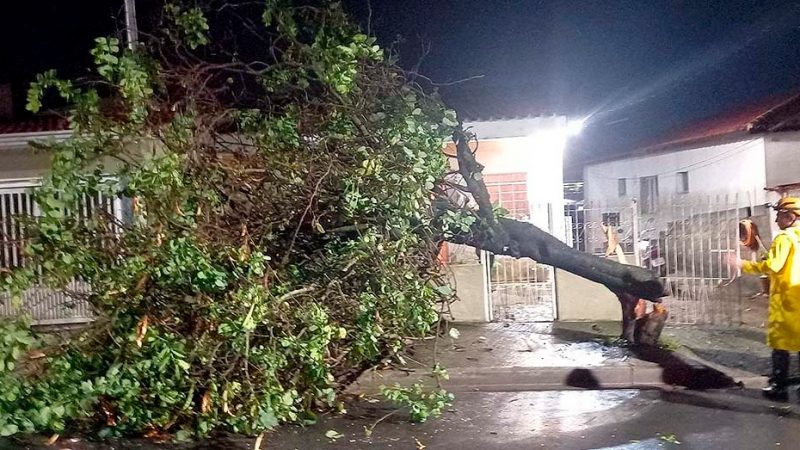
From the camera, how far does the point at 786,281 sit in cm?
634

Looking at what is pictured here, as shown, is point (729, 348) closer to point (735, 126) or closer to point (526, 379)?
point (526, 379)

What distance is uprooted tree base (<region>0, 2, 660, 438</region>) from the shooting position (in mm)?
5203

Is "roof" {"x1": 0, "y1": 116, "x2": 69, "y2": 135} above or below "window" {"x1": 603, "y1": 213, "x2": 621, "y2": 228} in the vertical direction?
above

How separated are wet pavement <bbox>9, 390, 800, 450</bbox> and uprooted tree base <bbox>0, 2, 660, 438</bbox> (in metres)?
0.24

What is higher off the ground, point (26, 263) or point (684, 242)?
point (26, 263)

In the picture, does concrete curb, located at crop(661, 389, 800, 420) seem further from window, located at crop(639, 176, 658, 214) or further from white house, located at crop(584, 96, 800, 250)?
window, located at crop(639, 176, 658, 214)

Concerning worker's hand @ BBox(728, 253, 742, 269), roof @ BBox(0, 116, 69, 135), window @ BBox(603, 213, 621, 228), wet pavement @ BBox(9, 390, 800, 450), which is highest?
roof @ BBox(0, 116, 69, 135)

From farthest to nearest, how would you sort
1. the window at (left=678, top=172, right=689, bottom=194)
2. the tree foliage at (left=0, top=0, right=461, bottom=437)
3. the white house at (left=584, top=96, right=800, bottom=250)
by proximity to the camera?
the window at (left=678, top=172, right=689, bottom=194)
the white house at (left=584, top=96, right=800, bottom=250)
the tree foliage at (left=0, top=0, right=461, bottom=437)

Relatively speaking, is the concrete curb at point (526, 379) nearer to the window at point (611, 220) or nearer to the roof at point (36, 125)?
the window at point (611, 220)

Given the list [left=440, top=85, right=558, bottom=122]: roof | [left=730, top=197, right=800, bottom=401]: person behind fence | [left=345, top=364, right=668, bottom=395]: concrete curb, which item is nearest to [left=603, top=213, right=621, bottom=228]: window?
[left=440, top=85, right=558, bottom=122]: roof

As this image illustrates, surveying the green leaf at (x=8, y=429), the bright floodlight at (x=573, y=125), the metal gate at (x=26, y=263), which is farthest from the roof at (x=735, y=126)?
the green leaf at (x=8, y=429)

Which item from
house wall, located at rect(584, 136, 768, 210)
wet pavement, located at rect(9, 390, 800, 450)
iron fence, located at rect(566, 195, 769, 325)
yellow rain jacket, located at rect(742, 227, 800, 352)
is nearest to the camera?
wet pavement, located at rect(9, 390, 800, 450)

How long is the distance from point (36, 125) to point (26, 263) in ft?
17.8

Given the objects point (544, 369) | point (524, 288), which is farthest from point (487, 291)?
point (544, 369)
